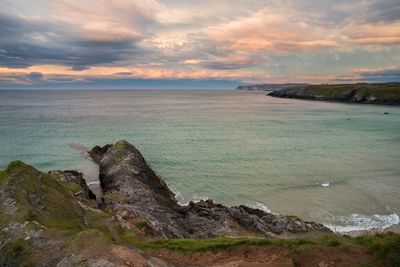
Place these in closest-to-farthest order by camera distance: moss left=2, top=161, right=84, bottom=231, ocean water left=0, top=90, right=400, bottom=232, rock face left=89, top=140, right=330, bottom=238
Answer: moss left=2, top=161, right=84, bottom=231, rock face left=89, top=140, right=330, bottom=238, ocean water left=0, top=90, right=400, bottom=232

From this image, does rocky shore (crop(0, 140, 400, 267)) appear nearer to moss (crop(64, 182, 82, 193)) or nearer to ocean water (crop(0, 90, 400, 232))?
moss (crop(64, 182, 82, 193))

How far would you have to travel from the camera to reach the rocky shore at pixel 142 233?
49.3 feet

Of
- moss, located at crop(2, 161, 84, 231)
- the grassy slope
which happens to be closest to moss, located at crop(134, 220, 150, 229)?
the grassy slope

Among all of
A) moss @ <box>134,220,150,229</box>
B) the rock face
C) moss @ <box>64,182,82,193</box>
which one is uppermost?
moss @ <box>64,182,82,193</box>

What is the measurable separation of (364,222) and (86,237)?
2689cm

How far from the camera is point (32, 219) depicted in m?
17.8

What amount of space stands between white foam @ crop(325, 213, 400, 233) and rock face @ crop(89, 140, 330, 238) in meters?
2.71

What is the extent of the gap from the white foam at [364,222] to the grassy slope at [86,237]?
43.8 feet

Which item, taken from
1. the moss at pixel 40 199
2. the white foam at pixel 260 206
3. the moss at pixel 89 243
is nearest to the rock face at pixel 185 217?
the white foam at pixel 260 206

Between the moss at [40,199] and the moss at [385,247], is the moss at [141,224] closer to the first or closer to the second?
the moss at [40,199]

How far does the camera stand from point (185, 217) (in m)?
29.4

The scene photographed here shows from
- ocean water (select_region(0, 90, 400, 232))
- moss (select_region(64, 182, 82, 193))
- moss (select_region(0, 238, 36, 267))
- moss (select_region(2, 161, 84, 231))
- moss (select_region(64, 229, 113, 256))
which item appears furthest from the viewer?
ocean water (select_region(0, 90, 400, 232))

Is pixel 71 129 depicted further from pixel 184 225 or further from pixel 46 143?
pixel 184 225

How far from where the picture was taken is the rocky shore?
15031 millimetres
